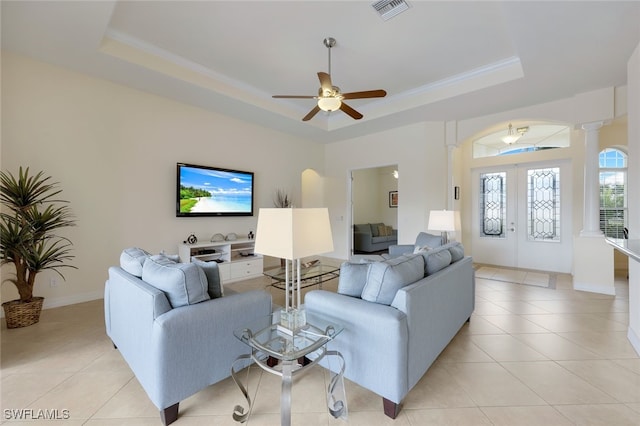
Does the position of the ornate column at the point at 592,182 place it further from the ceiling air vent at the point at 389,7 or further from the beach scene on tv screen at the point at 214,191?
the beach scene on tv screen at the point at 214,191

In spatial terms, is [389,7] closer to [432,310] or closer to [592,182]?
[432,310]

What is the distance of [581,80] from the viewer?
3516 millimetres

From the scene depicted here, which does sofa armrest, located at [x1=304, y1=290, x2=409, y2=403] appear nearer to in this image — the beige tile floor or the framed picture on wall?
the beige tile floor

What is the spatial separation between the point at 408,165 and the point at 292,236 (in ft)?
14.8

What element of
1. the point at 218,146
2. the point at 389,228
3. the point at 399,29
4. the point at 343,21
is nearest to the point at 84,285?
the point at 218,146

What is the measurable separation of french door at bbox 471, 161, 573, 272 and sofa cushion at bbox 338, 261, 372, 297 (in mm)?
5202

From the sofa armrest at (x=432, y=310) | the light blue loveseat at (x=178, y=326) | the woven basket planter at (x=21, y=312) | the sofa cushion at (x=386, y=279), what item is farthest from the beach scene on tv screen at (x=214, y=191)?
the sofa armrest at (x=432, y=310)

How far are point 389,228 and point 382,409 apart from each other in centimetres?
716

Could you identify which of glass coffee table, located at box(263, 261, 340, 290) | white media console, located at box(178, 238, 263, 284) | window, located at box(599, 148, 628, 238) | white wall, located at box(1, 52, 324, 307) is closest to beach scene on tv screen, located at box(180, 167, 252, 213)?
white wall, located at box(1, 52, 324, 307)

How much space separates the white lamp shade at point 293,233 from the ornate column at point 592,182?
4482 millimetres

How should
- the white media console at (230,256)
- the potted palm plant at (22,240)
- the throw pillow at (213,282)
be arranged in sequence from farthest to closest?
the white media console at (230,256), the potted palm plant at (22,240), the throw pillow at (213,282)

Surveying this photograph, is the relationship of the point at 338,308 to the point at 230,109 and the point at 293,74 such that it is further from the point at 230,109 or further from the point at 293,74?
the point at 230,109

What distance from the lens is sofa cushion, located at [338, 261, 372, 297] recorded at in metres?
1.91

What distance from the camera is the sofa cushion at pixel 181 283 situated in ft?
5.35
